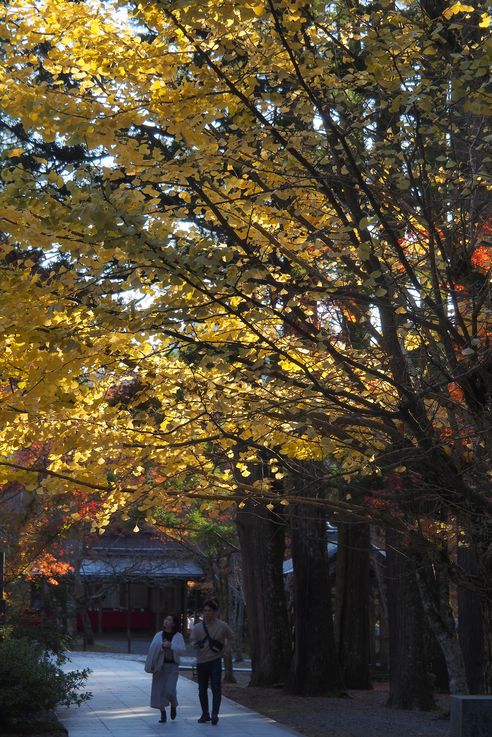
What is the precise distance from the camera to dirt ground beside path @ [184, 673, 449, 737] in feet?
48.8

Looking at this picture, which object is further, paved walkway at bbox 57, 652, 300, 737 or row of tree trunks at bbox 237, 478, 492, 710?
row of tree trunks at bbox 237, 478, 492, 710

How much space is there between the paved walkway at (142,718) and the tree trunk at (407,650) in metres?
2.90

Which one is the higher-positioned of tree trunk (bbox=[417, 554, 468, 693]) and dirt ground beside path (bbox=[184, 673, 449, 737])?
tree trunk (bbox=[417, 554, 468, 693])

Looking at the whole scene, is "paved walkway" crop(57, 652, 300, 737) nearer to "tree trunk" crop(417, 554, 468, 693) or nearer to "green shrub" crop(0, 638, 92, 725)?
"green shrub" crop(0, 638, 92, 725)

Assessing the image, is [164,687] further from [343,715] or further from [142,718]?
[343,715]

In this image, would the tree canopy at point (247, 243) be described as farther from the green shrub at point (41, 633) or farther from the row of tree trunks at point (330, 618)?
the green shrub at point (41, 633)

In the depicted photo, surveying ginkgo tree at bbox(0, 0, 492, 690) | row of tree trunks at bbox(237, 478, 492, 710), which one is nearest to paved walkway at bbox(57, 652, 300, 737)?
row of tree trunks at bbox(237, 478, 492, 710)

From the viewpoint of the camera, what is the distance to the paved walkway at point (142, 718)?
13.7 meters

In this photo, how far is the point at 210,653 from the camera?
14.5 m

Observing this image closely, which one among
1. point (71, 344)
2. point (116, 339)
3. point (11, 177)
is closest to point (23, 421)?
point (116, 339)

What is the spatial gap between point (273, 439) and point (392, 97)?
10.8ft

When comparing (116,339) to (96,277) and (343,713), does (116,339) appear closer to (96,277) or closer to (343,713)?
(96,277)

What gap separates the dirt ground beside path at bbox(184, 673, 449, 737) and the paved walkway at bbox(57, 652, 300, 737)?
1.60ft

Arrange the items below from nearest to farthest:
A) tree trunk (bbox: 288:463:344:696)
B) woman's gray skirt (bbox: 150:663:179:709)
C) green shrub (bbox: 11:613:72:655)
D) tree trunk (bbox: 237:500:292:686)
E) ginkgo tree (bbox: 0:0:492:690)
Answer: ginkgo tree (bbox: 0:0:492:690) → woman's gray skirt (bbox: 150:663:179:709) → green shrub (bbox: 11:613:72:655) → tree trunk (bbox: 288:463:344:696) → tree trunk (bbox: 237:500:292:686)
